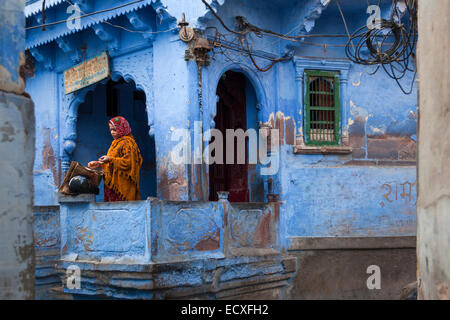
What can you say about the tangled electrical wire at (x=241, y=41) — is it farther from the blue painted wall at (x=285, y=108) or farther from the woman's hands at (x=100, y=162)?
the woman's hands at (x=100, y=162)

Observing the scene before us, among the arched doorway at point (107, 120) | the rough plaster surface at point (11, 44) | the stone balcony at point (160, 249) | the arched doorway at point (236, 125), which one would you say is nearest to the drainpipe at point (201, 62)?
the stone balcony at point (160, 249)

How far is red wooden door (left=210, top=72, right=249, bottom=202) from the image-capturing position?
9.72 metres

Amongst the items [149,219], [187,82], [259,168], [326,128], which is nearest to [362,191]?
[326,128]

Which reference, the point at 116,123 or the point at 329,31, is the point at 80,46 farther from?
the point at 329,31

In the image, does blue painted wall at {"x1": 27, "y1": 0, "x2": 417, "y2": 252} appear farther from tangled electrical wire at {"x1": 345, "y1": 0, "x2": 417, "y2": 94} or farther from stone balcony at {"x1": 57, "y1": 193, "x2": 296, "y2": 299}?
stone balcony at {"x1": 57, "y1": 193, "x2": 296, "y2": 299}

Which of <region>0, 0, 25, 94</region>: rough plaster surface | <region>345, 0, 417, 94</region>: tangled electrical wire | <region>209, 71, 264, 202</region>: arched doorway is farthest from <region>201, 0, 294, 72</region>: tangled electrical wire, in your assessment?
<region>0, 0, 25, 94</region>: rough plaster surface

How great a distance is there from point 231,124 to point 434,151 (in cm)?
673

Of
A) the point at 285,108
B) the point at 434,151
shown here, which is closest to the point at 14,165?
the point at 434,151

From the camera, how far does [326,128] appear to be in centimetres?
958

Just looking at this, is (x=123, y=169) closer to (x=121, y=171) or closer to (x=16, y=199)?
(x=121, y=171)

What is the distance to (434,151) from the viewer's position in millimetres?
3266

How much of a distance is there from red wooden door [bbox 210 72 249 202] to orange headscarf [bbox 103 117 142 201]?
2038 mm

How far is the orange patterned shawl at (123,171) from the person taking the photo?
7.83 m

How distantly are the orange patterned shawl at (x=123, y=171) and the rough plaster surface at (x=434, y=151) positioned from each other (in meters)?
5.13
